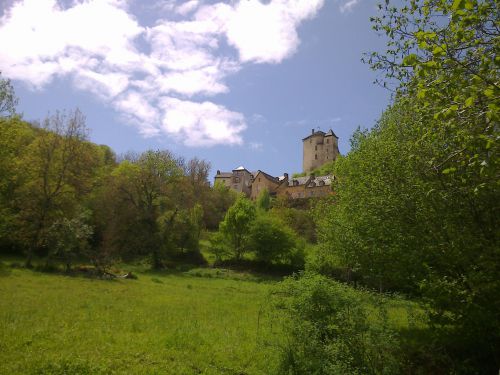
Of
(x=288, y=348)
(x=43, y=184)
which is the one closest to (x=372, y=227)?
(x=288, y=348)

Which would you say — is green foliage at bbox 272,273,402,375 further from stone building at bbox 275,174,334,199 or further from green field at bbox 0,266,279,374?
stone building at bbox 275,174,334,199

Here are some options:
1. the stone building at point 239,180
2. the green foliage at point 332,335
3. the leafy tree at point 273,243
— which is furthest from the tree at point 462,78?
the stone building at point 239,180

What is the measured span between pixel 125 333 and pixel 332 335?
24.5ft

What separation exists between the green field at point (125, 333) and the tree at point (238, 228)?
27.4 metres

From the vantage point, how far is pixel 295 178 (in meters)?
108

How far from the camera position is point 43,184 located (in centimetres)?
3894

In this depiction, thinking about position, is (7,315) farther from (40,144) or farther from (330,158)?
(330,158)

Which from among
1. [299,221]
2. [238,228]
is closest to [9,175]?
[238,228]

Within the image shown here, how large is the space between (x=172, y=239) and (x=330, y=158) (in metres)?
79.4

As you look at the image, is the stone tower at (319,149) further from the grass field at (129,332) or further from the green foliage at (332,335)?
the green foliage at (332,335)

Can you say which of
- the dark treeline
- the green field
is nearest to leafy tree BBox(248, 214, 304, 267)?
the dark treeline

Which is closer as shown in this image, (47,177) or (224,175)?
(47,177)

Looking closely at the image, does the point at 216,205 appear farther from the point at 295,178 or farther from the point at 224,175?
the point at 224,175

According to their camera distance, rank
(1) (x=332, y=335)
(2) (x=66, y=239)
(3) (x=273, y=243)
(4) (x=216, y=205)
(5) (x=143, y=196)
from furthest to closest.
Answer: (4) (x=216, y=205), (5) (x=143, y=196), (3) (x=273, y=243), (2) (x=66, y=239), (1) (x=332, y=335)
